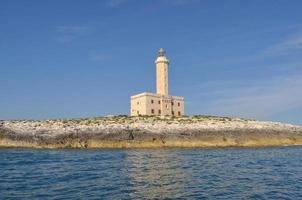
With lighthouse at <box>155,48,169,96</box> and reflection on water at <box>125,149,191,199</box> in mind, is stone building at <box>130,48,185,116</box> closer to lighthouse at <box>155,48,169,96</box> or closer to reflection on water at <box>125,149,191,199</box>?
lighthouse at <box>155,48,169,96</box>

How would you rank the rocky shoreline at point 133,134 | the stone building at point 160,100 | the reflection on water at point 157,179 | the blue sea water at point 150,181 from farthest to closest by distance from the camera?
1. the stone building at point 160,100
2. the rocky shoreline at point 133,134
3. the reflection on water at point 157,179
4. the blue sea water at point 150,181

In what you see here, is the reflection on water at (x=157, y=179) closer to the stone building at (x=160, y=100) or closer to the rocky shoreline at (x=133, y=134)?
the rocky shoreline at (x=133, y=134)

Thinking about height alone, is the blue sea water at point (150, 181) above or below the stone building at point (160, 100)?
below

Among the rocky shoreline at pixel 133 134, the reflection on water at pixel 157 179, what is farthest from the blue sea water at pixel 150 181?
the rocky shoreline at pixel 133 134

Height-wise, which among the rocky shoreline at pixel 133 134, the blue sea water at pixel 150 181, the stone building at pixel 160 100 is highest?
the stone building at pixel 160 100

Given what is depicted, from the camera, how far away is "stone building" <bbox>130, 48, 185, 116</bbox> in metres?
98.5

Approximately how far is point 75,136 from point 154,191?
4931 cm

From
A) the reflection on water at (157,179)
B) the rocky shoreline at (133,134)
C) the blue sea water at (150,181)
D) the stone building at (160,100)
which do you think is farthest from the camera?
the stone building at (160,100)

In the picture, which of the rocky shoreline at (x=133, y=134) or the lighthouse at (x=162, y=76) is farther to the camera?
the lighthouse at (x=162, y=76)

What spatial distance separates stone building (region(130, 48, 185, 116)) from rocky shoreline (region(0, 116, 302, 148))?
821 inches

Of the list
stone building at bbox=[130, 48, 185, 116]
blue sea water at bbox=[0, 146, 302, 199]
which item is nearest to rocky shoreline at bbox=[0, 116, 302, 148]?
stone building at bbox=[130, 48, 185, 116]

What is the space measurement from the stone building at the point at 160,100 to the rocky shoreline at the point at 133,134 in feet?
68.4

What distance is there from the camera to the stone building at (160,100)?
9850 cm

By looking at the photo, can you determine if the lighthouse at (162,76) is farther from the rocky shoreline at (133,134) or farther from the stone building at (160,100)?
the rocky shoreline at (133,134)
